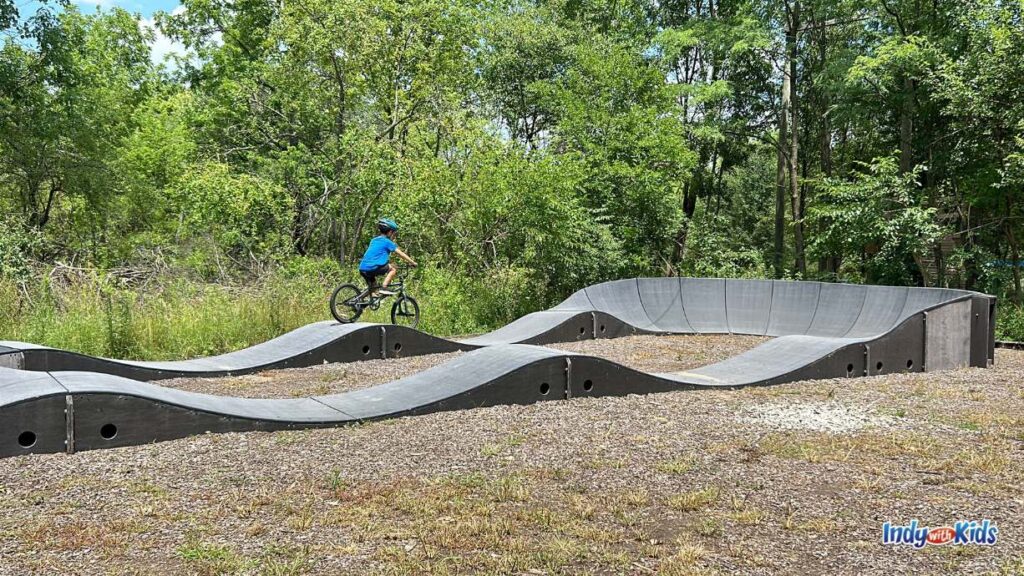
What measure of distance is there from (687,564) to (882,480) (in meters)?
1.75

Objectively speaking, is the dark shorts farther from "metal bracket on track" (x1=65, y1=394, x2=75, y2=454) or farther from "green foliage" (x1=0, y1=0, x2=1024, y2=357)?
"metal bracket on track" (x1=65, y1=394, x2=75, y2=454)

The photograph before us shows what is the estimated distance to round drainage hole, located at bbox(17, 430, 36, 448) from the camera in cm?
450

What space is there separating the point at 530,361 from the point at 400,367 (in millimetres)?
2787

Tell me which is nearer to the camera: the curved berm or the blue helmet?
the curved berm

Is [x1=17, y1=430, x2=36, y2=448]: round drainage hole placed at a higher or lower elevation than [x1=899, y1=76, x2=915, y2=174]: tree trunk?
lower

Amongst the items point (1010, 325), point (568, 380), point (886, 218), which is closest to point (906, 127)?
point (886, 218)

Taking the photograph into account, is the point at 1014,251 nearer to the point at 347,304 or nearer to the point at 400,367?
the point at 400,367

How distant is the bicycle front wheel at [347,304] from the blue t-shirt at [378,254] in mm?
405

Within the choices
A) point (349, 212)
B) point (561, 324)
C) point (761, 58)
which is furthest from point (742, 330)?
point (761, 58)

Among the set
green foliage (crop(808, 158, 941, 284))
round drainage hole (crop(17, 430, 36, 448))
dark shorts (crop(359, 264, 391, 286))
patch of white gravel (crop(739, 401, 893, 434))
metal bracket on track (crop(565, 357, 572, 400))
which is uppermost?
green foliage (crop(808, 158, 941, 284))

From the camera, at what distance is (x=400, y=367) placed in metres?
8.65

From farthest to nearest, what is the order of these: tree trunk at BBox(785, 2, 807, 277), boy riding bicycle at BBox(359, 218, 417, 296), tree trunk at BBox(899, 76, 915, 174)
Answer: tree trunk at BBox(785, 2, 807, 277)
tree trunk at BBox(899, 76, 915, 174)
boy riding bicycle at BBox(359, 218, 417, 296)

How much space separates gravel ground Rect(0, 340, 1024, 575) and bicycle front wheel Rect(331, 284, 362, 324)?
471 cm

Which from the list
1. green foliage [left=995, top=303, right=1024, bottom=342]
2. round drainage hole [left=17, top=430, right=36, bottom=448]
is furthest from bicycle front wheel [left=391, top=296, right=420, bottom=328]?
green foliage [left=995, top=303, right=1024, bottom=342]
